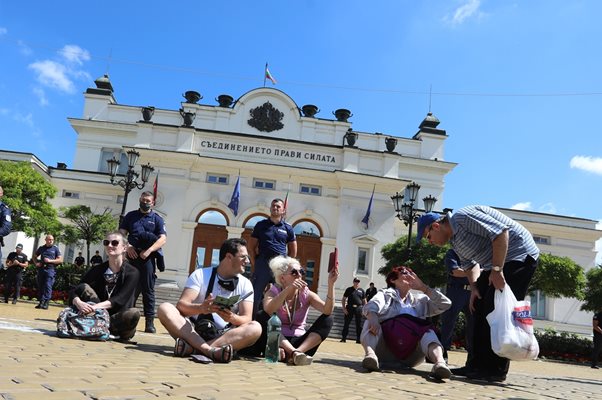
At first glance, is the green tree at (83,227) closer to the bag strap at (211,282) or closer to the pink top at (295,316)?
the pink top at (295,316)

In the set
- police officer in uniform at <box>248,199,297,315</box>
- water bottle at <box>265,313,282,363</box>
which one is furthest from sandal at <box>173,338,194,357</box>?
police officer in uniform at <box>248,199,297,315</box>

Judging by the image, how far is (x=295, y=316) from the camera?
5.56 metres

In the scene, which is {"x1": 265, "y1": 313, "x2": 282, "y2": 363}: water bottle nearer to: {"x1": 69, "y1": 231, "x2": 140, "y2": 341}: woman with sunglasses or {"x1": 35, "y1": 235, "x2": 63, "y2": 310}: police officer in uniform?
{"x1": 69, "y1": 231, "x2": 140, "y2": 341}: woman with sunglasses

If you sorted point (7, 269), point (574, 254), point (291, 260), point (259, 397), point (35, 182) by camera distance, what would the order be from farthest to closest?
1. point (574, 254)
2. point (35, 182)
3. point (7, 269)
4. point (291, 260)
5. point (259, 397)

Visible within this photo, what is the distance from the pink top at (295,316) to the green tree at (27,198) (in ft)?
66.9

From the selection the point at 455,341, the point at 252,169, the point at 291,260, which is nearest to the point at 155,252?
the point at 291,260

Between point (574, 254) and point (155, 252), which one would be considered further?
point (574, 254)

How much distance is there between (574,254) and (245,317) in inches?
1312

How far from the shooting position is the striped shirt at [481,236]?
4.98 m

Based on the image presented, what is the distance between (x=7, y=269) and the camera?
13.6 metres

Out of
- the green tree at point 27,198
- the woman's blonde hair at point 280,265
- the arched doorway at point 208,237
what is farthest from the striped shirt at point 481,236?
Answer: the green tree at point 27,198

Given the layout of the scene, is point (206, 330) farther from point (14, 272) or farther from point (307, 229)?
point (307, 229)

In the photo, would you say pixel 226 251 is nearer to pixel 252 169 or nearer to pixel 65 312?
pixel 65 312

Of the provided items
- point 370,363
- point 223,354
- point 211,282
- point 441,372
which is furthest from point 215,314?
point 441,372
